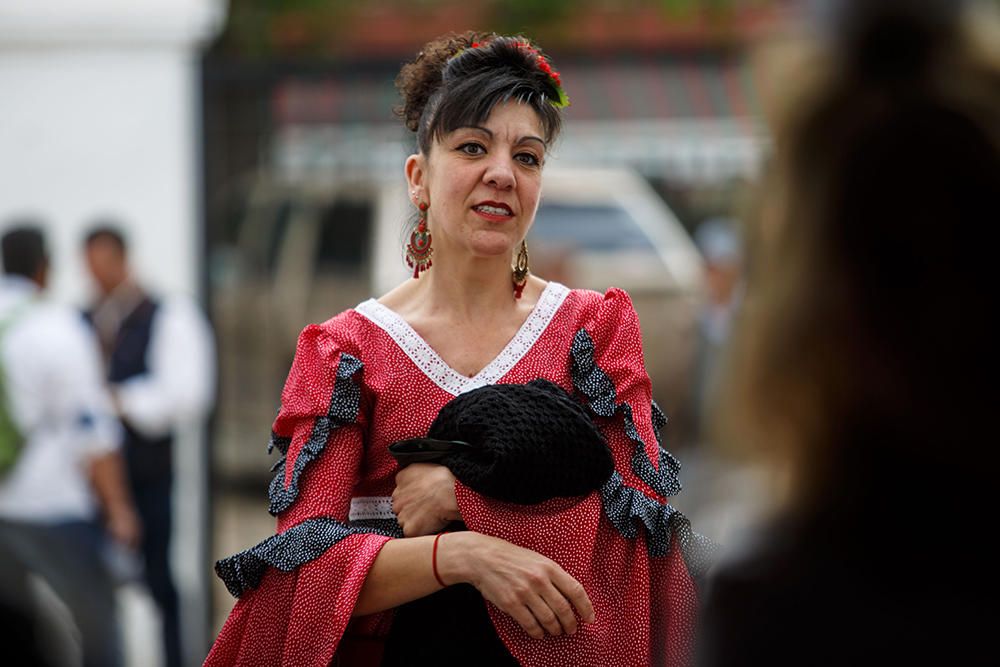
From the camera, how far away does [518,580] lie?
2.30 metres

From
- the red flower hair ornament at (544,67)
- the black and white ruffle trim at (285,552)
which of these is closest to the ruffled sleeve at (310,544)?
the black and white ruffle trim at (285,552)

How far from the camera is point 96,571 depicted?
540 centimetres

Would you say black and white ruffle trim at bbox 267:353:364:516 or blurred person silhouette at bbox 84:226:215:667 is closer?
black and white ruffle trim at bbox 267:353:364:516

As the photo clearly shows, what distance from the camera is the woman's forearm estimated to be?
2338 mm

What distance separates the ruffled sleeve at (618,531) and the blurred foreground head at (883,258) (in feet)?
3.05

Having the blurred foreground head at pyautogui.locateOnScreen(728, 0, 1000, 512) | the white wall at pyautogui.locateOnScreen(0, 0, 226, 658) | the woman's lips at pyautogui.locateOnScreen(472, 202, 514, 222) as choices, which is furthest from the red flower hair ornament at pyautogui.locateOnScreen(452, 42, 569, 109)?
the white wall at pyautogui.locateOnScreen(0, 0, 226, 658)

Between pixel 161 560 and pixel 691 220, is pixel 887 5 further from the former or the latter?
pixel 691 220

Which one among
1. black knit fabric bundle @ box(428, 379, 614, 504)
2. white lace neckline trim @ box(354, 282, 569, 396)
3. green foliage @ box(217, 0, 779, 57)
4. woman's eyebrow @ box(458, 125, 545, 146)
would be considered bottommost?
black knit fabric bundle @ box(428, 379, 614, 504)

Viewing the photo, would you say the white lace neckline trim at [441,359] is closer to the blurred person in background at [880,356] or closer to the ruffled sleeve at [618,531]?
the ruffled sleeve at [618,531]

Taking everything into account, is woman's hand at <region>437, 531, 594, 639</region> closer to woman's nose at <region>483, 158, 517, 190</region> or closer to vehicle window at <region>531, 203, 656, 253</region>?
woman's nose at <region>483, 158, 517, 190</region>

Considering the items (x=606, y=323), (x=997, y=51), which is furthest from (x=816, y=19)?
(x=606, y=323)

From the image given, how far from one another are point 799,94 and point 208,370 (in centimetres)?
545

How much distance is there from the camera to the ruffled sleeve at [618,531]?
7.69 ft

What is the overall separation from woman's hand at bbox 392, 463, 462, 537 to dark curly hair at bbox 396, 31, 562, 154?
1.94ft
